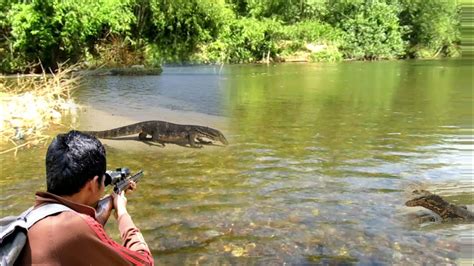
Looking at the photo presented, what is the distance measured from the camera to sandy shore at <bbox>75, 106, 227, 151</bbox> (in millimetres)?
10344

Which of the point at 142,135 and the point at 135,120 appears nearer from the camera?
the point at 142,135

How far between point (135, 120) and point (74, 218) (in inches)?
430

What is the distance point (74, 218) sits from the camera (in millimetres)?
2195

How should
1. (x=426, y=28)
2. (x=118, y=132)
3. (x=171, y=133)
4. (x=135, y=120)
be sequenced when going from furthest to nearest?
(x=426, y=28)
(x=135, y=120)
(x=118, y=132)
(x=171, y=133)

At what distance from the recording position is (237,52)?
3859 centimetres

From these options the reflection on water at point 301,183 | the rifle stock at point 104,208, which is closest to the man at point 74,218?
the rifle stock at point 104,208

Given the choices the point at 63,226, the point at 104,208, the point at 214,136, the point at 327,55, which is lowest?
the point at 327,55

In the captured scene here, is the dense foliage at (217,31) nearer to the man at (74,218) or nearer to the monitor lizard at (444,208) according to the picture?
the monitor lizard at (444,208)

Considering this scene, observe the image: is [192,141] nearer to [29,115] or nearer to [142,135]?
[142,135]

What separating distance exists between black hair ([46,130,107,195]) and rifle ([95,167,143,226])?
28cm

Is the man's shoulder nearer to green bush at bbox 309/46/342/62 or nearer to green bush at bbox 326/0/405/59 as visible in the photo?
green bush at bbox 309/46/342/62

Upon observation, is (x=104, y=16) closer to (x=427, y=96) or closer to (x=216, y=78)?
(x=216, y=78)

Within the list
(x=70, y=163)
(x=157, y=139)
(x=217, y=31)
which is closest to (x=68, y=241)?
(x=70, y=163)

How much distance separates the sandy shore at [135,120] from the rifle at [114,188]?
7.15 m
